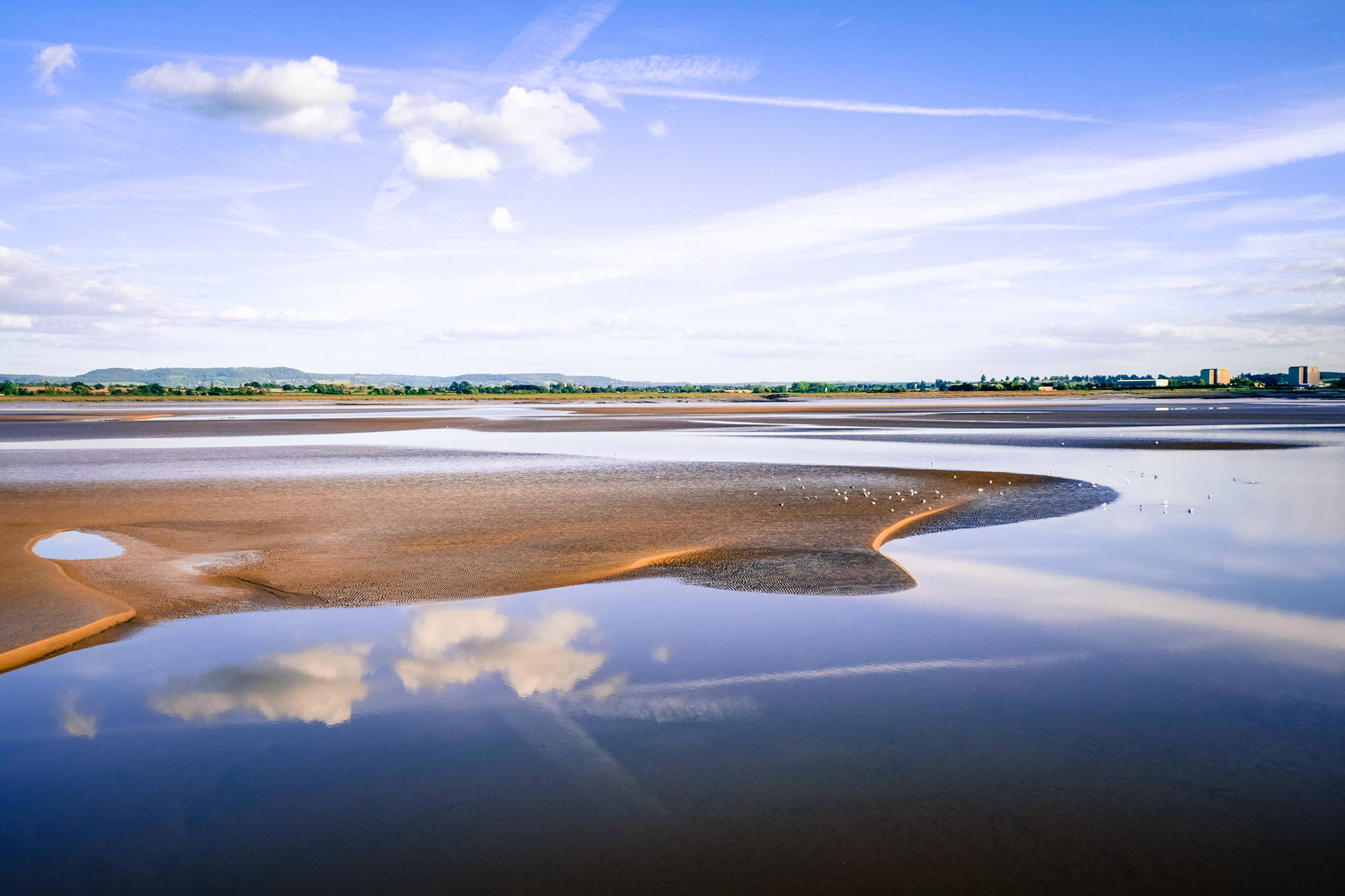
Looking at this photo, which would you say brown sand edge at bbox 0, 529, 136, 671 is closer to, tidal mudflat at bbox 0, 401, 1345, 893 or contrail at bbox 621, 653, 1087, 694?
tidal mudflat at bbox 0, 401, 1345, 893

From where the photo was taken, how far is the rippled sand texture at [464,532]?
39.5ft

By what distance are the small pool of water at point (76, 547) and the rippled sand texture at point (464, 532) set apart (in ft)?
1.01

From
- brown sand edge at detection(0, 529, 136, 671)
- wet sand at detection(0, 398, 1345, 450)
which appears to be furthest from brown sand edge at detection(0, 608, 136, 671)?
wet sand at detection(0, 398, 1345, 450)

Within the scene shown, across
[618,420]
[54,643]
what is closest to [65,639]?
[54,643]

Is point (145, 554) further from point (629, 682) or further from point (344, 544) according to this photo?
point (629, 682)

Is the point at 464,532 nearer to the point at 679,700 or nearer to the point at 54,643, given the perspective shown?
the point at 54,643

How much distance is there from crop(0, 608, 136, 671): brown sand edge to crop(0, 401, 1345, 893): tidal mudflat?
69mm

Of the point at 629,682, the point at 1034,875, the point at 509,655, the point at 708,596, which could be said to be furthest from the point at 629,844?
the point at 708,596

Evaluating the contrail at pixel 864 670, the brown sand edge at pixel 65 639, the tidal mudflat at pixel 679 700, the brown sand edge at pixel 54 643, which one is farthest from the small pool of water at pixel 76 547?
the contrail at pixel 864 670

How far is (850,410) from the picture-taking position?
84938 millimetres

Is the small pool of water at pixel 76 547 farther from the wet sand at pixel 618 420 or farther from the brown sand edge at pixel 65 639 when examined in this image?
the wet sand at pixel 618 420

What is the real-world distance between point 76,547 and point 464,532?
6.53 meters

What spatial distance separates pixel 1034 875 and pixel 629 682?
406cm

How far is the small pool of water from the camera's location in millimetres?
14445
